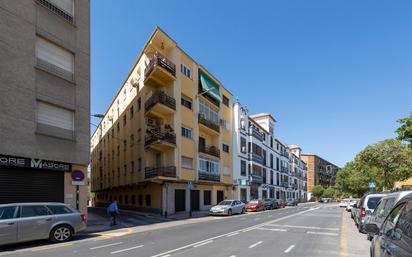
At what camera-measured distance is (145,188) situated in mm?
34906

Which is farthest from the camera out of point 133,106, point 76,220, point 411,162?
point 133,106

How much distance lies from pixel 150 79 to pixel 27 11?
1511cm

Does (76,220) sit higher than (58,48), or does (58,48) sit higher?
(58,48)

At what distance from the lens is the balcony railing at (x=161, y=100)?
98.6 feet

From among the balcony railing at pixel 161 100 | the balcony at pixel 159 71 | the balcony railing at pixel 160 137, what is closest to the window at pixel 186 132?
the balcony railing at pixel 160 137

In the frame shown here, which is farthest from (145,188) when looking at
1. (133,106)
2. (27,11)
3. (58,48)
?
(27,11)

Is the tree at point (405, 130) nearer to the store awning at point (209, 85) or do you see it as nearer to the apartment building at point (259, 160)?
the store awning at point (209, 85)

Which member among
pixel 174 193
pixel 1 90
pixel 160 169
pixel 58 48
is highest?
pixel 58 48

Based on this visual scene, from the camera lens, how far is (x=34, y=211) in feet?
42.2

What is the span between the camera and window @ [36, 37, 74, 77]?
60.0 ft

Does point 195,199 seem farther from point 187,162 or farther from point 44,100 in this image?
point 44,100

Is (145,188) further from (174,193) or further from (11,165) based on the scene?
(11,165)

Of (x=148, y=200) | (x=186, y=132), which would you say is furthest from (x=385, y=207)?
(x=148, y=200)

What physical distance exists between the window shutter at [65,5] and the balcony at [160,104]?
36.2 ft
